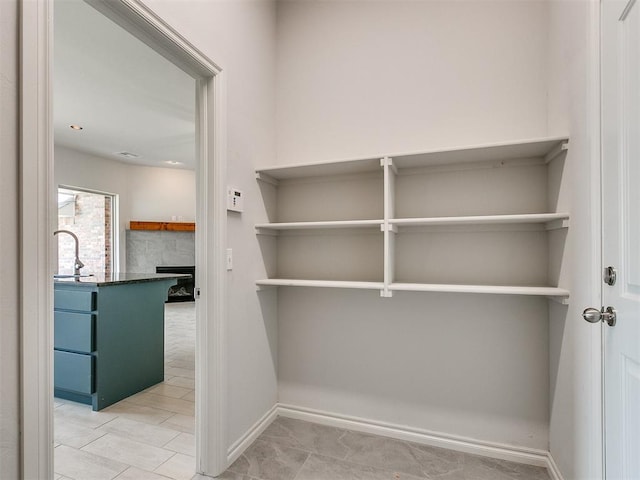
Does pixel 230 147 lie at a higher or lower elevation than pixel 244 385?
higher

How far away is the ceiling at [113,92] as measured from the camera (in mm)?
2627

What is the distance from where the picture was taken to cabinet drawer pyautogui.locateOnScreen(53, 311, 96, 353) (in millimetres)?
2439

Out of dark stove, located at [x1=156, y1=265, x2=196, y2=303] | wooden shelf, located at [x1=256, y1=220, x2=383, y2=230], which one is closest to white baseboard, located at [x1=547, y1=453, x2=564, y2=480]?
wooden shelf, located at [x1=256, y1=220, x2=383, y2=230]

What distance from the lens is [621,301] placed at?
1078mm

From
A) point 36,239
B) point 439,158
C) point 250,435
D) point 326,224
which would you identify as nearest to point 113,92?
point 326,224

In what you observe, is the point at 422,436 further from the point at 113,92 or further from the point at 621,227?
the point at 113,92

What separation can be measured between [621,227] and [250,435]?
2.09m

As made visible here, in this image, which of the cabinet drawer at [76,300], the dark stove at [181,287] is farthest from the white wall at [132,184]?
the cabinet drawer at [76,300]

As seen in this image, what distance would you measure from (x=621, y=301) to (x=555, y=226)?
657 millimetres

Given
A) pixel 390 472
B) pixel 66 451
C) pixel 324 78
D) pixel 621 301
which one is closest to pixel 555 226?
pixel 621 301

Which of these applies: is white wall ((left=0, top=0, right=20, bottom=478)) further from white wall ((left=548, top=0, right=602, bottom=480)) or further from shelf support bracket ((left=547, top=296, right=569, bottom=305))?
shelf support bracket ((left=547, top=296, right=569, bottom=305))

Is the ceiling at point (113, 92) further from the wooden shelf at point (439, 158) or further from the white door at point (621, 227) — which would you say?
the white door at point (621, 227)

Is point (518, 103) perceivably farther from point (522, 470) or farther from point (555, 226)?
point (522, 470)

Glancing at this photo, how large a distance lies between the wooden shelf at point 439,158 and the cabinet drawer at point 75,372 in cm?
194
